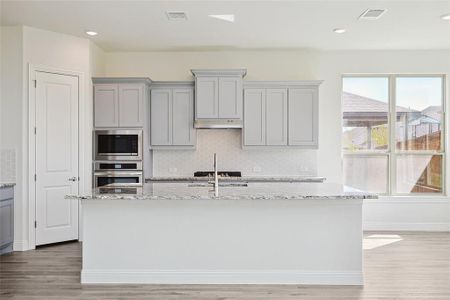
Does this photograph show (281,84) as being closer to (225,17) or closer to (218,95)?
(218,95)

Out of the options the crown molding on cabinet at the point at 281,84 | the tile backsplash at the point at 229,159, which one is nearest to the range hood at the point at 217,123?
the tile backsplash at the point at 229,159

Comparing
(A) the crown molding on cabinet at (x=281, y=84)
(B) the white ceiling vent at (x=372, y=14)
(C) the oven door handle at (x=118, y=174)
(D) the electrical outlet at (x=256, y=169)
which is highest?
(B) the white ceiling vent at (x=372, y=14)

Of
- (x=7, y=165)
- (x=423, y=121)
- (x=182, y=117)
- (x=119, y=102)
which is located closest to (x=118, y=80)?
(x=119, y=102)

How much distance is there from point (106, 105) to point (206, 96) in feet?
4.89

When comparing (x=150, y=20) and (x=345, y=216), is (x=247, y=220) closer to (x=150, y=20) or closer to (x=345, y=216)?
(x=345, y=216)

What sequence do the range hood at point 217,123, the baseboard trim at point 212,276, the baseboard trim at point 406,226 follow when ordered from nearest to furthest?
the baseboard trim at point 212,276
the range hood at point 217,123
the baseboard trim at point 406,226

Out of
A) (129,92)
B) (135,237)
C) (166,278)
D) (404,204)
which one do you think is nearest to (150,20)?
(129,92)

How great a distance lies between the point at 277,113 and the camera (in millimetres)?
6152

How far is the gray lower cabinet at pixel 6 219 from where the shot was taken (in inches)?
193

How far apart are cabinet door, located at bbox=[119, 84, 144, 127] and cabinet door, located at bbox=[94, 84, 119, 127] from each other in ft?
0.24

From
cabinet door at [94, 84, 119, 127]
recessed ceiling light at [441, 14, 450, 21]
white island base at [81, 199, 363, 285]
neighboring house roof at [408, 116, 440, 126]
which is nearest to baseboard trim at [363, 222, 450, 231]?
neighboring house roof at [408, 116, 440, 126]

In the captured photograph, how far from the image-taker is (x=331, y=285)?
3.79m

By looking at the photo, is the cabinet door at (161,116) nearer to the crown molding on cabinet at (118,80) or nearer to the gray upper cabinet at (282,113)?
the crown molding on cabinet at (118,80)

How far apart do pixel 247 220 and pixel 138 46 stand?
3671 mm
